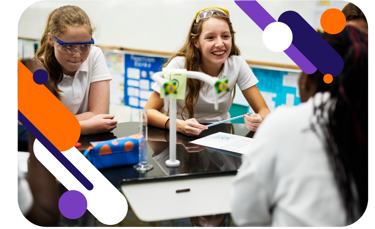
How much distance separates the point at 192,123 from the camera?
138 cm

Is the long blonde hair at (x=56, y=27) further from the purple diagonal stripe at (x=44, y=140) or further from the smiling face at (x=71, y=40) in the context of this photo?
the purple diagonal stripe at (x=44, y=140)

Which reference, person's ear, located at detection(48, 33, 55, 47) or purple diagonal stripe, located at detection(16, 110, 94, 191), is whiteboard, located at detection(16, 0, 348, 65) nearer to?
person's ear, located at detection(48, 33, 55, 47)

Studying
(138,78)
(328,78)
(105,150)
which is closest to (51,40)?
(105,150)

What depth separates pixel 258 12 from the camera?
232cm

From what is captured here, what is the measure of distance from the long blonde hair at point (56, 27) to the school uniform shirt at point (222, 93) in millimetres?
573

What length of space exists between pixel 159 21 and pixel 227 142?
7.12 ft

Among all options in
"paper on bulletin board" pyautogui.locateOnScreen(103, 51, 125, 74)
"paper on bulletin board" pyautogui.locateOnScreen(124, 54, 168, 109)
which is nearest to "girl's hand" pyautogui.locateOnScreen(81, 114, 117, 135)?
"paper on bulletin board" pyautogui.locateOnScreen(124, 54, 168, 109)

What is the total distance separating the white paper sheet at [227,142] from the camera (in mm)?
1224

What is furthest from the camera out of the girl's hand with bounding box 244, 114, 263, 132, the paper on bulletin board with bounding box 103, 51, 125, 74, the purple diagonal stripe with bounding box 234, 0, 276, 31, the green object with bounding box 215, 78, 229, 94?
the paper on bulletin board with bounding box 103, 51, 125, 74

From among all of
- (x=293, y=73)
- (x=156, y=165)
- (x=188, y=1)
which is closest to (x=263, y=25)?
(x=293, y=73)

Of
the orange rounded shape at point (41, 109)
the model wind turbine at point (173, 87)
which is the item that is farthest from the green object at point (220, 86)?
the orange rounded shape at point (41, 109)

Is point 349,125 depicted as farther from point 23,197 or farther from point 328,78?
point 23,197

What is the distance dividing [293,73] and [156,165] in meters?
1.69

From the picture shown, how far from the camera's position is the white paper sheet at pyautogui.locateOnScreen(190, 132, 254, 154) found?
1224 mm
